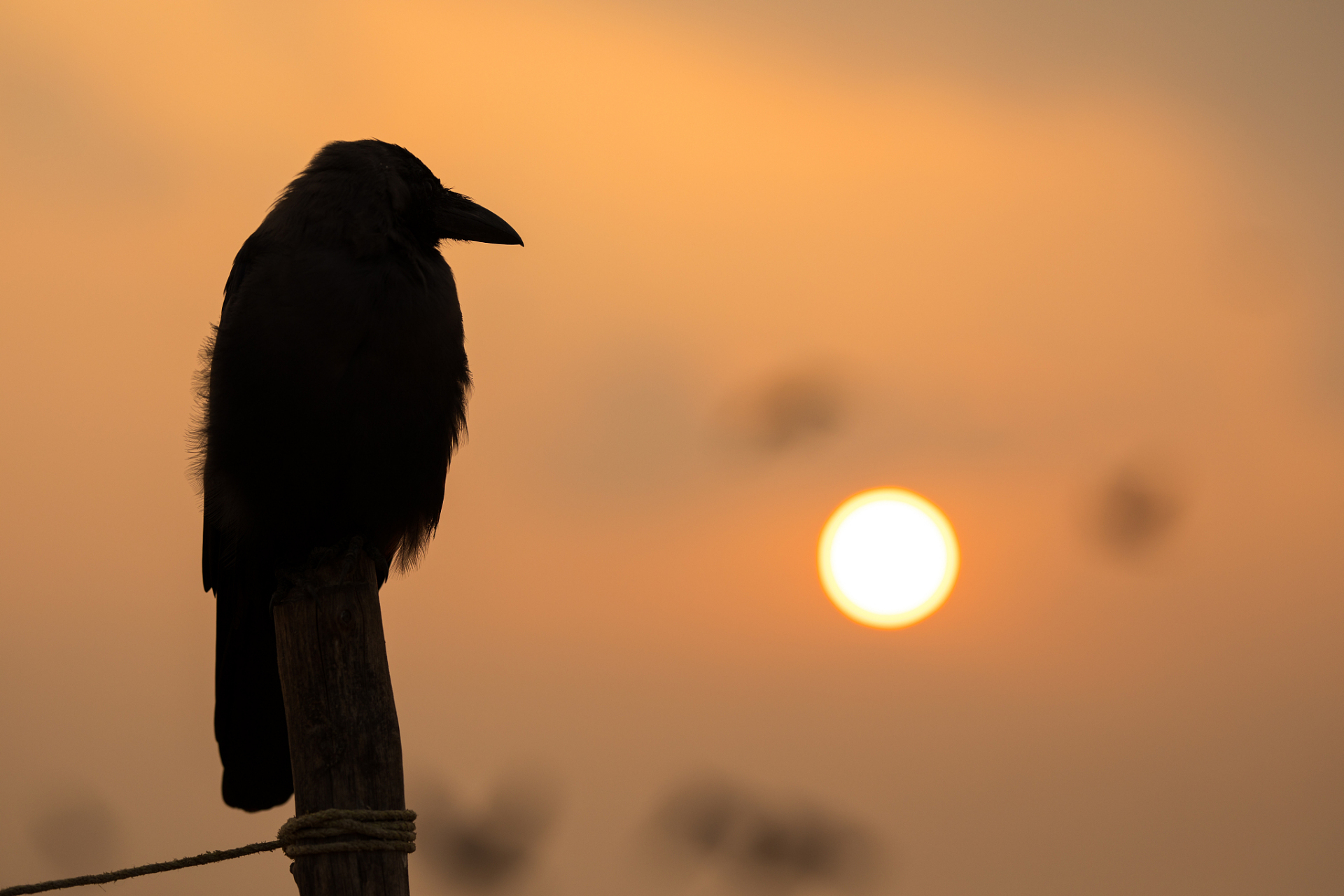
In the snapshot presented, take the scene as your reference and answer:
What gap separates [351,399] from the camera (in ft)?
12.8

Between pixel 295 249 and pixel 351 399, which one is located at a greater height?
pixel 295 249

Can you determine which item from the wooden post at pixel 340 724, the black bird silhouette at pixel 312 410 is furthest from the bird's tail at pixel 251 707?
the wooden post at pixel 340 724

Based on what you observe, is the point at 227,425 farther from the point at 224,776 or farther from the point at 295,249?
the point at 224,776

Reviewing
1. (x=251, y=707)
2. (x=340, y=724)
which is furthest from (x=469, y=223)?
(x=340, y=724)

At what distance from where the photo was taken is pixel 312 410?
3.90 m

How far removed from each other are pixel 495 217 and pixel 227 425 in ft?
4.68

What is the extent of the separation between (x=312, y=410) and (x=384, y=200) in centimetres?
95

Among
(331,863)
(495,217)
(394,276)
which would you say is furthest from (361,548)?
(495,217)

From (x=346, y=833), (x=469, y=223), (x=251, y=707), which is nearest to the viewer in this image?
(x=346, y=833)

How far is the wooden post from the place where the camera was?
2.98 m

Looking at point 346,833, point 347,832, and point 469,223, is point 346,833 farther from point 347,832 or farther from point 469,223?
point 469,223

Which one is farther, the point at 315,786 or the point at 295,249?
the point at 295,249

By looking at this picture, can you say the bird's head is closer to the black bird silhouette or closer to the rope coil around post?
the black bird silhouette

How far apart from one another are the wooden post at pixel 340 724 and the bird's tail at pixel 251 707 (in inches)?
39.5
